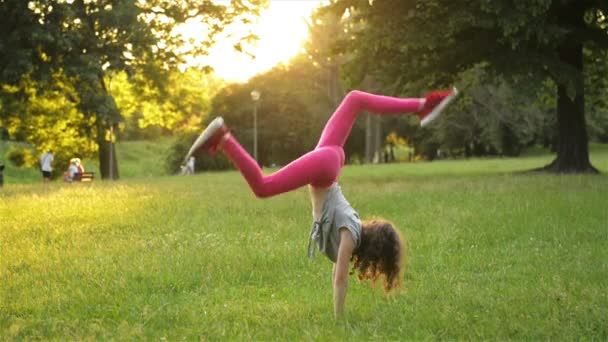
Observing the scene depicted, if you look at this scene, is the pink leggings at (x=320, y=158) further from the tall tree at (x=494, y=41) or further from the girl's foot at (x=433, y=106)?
the tall tree at (x=494, y=41)

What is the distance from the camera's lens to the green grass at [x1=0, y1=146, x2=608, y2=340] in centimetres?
604

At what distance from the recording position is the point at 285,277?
8.23 m

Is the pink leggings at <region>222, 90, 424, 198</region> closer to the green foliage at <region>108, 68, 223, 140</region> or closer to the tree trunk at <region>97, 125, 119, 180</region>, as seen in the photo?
the green foliage at <region>108, 68, 223, 140</region>

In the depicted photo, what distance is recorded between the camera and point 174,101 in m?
44.6

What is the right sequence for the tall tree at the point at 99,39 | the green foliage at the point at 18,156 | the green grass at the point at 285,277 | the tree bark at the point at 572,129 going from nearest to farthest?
the green grass at the point at 285,277
the tall tree at the point at 99,39
the tree bark at the point at 572,129
the green foliage at the point at 18,156

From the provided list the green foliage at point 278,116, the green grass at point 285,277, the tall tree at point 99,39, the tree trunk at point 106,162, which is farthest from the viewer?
the green foliage at point 278,116

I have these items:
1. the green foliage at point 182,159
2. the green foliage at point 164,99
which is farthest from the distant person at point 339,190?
the green foliage at point 182,159

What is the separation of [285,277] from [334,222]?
229 cm

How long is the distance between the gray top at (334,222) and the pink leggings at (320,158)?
0.53ft

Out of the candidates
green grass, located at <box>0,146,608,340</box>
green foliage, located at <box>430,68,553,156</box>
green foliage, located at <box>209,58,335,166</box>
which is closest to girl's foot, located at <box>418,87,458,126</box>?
green grass, located at <box>0,146,608,340</box>

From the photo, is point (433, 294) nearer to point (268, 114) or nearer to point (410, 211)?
point (410, 211)

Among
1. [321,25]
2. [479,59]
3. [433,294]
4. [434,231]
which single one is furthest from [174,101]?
[433,294]

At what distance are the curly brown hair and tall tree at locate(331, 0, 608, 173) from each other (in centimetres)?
1534

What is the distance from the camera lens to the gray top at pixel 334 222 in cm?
610
